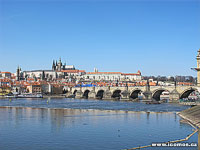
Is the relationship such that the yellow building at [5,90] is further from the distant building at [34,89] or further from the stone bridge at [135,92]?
the stone bridge at [135,92]

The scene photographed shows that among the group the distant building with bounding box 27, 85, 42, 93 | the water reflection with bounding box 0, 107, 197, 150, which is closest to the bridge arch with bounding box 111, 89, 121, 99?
the distant building with bounding box 27, 85, 42, 93

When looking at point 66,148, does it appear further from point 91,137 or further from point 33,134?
point 33,134

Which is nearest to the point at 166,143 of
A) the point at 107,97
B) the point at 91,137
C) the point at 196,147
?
the point at 196,147

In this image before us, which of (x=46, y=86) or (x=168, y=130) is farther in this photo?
(x=46, y=86)

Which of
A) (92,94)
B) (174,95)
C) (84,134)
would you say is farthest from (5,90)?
(84,134)

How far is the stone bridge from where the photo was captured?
78438 millimetres

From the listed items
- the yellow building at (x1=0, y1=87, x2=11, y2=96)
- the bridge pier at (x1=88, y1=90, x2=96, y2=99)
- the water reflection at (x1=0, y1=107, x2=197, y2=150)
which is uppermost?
the yellow building at (x1=0, y1=87, x2=11, y2=96)

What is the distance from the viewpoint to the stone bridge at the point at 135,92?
78.4m

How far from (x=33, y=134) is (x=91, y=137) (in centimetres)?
583

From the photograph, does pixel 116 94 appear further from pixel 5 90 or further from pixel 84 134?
pixel 84 134

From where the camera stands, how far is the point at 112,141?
86.7 feet

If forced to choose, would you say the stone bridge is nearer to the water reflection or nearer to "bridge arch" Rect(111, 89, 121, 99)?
"bridge arch" Rect(111, 89, 121, 99)

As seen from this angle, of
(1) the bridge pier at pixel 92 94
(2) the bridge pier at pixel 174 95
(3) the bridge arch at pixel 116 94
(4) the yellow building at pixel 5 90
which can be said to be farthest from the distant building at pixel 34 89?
(2) the bridge pier at pixel 174 95

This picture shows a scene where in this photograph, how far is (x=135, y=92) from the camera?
103 m
